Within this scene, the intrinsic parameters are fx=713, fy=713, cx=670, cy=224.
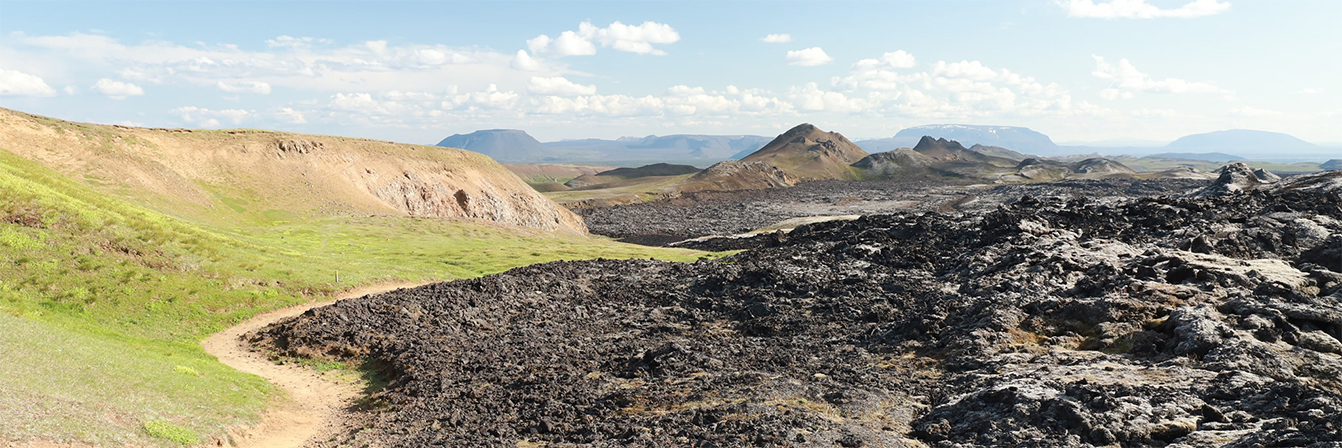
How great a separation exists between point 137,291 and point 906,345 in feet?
107

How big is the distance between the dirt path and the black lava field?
1.17m

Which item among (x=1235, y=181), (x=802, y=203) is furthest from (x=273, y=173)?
(x=1235, y=181)

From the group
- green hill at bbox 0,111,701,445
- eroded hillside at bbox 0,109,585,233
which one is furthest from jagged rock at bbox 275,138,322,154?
green hill at bbox 0,111,701,445

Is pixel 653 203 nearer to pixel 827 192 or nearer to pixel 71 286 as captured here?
pixel 827 192

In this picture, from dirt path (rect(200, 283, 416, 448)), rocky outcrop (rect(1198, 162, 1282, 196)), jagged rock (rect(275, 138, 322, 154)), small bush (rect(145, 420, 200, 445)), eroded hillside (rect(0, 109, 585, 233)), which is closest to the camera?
small bush (rect(145, 420, 200, 445))

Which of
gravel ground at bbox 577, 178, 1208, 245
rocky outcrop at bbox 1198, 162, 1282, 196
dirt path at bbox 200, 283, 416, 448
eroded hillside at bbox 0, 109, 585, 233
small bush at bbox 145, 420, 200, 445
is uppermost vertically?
eroded hillside at bbox 0, 109, 585, 233

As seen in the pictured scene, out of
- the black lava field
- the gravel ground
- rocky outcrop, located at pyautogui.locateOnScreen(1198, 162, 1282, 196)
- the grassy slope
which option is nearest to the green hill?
the grassy slope

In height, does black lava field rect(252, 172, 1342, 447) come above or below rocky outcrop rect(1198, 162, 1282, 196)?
below

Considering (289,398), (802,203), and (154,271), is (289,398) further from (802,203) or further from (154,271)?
(802,203)

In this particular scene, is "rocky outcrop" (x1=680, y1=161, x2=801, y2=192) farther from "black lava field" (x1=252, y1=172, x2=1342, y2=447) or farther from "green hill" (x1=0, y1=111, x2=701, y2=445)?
"black lava field" (x1=252, y1=172, x2=1342, y2=447)

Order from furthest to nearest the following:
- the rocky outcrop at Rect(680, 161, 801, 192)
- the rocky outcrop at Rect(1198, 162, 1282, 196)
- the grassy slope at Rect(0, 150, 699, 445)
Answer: the rocky outcrop at Rect(680, 161, 801, 192), the rocky outcrop at Rect(1198, 162, 1282, 196), the grassy slope at Rect(0, 150, 699, 445)

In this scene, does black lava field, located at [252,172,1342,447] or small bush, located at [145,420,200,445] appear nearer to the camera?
small bush, located at [145,420,200,445]

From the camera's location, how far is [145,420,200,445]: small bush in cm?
1728

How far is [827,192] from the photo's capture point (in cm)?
17812
